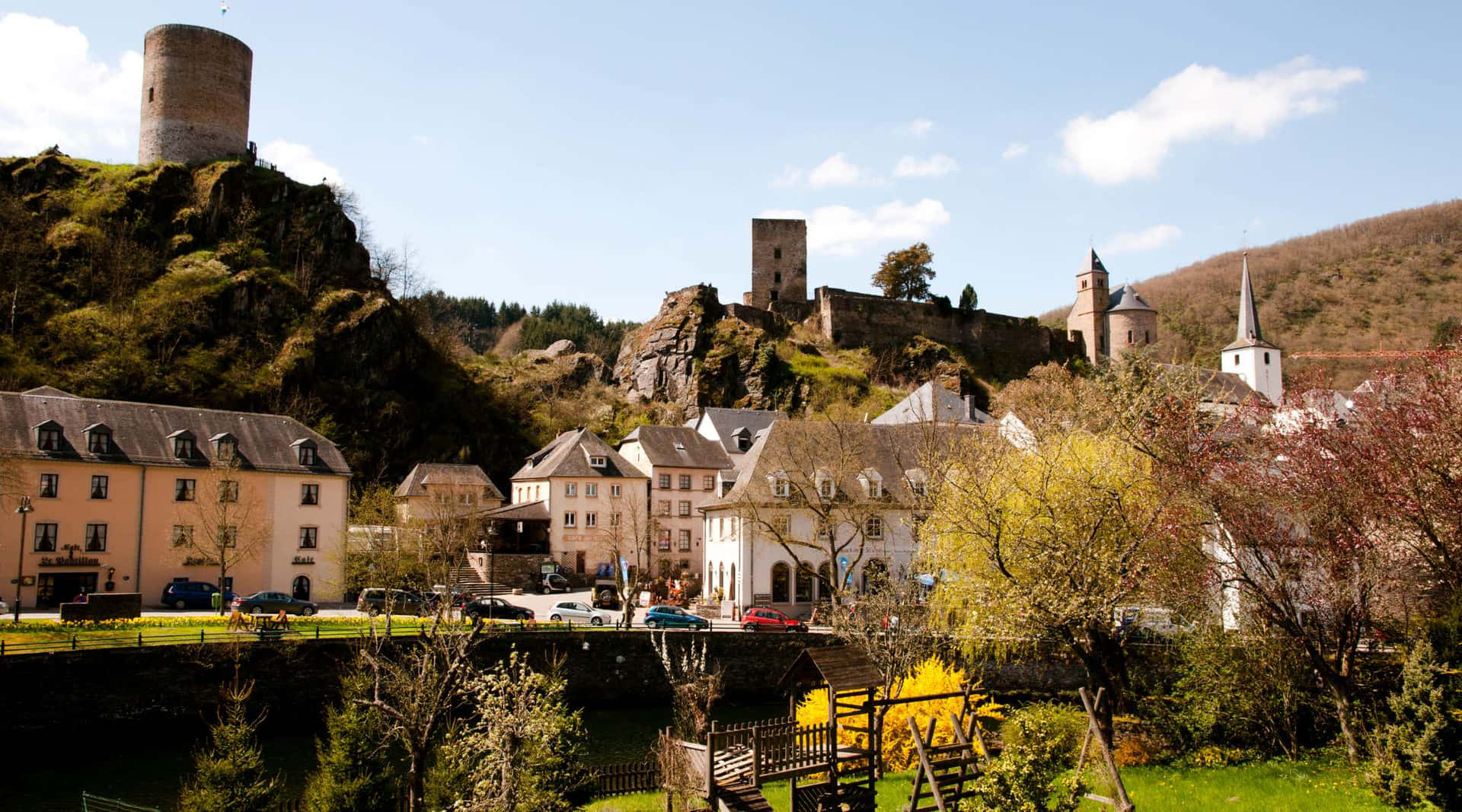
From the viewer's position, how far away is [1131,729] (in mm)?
21156

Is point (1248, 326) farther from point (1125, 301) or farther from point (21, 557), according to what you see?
point (21, 557)

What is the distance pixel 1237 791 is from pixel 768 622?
23804 millimetres

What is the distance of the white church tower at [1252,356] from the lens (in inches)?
3509

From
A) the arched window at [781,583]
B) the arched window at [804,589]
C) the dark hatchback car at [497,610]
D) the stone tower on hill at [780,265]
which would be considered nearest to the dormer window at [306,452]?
the dark hatchback car at [497,610]

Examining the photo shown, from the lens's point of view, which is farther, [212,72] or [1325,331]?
[1325,331]

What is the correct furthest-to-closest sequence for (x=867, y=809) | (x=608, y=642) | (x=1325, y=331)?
(x=1325, y=331) → (x=608, y=642) → (x=867, y=809)

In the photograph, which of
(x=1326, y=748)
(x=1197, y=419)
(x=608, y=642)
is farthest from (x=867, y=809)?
(x=608, y=642)

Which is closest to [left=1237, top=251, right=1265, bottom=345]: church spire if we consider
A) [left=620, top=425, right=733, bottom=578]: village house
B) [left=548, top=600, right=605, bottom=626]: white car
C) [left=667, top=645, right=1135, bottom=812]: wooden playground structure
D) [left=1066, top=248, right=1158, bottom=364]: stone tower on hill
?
[left=1066, top=248, right=1158, bottom=364]: stone tower on hill

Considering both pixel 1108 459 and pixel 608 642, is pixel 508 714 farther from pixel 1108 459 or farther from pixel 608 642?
pixel 608 642

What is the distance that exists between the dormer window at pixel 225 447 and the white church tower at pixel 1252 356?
80.1 metres

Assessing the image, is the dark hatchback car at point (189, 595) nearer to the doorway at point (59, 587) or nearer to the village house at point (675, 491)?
the doorway at point (59, 587)

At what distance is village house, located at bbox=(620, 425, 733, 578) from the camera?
192ft

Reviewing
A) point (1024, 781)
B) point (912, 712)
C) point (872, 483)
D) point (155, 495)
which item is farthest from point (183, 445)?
point (1024, 781)

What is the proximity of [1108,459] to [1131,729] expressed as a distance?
617 centimetres
